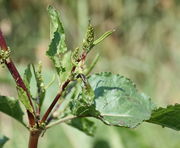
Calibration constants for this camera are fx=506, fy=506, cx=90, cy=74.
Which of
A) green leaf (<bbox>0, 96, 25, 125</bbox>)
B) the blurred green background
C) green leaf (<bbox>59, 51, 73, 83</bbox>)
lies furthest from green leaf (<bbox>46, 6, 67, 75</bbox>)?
the blurred green background

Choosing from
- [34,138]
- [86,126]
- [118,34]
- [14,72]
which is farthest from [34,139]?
[118,34]

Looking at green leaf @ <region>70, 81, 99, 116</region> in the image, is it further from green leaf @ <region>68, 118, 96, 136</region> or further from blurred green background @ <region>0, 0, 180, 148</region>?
blurred green background @ <region>0, 0, 180, 148</region>

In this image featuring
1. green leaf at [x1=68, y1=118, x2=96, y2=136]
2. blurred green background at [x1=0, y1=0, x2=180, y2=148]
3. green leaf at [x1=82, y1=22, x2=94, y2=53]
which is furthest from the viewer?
blurred green background at [x1=0, y1=0, x2=180, y2=148]

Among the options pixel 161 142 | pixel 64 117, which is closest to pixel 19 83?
pixel 64 117

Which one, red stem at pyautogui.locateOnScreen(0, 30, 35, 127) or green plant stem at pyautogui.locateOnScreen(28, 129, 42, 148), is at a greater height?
red stem at pyautogui.locateOnScreen(0, 30, 35, 127)

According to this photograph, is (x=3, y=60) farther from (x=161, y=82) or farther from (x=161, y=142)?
(x=161, y=82)

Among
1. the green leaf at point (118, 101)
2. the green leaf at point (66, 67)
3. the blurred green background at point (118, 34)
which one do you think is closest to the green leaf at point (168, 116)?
the green leaf at point (118, 101)
